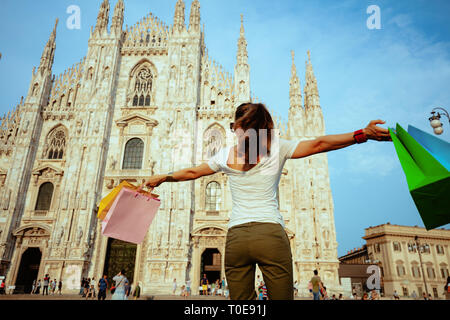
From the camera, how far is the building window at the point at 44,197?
20.7m

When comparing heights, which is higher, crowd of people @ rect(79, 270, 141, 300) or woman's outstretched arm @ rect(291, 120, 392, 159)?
woman's outstretched arm @ rect(291, 120, 392, 159)

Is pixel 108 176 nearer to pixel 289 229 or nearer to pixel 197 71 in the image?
pixel 197 71

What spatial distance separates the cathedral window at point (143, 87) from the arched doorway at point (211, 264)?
1162 centimetres

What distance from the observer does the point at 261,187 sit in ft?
7.04

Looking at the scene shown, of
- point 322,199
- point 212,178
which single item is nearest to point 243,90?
point 212,178

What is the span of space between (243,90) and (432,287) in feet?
127

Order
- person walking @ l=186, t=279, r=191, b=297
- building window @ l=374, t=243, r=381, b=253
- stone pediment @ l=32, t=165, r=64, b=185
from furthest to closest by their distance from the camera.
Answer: building window @ l=374, t=243, r=381, b=253 → stone pediment @ l=32, t=165, r=64, b=185 → person walking @ l=186, t=279, r=191, b=297

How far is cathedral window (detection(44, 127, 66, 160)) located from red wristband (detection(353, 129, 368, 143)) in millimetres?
23449

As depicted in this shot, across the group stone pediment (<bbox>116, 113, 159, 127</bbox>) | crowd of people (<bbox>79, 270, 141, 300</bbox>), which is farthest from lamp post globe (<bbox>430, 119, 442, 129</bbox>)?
stone pediment (<bbox>116, 113, 159, 127</bbox>)

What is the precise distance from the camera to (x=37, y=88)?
75.1 feet

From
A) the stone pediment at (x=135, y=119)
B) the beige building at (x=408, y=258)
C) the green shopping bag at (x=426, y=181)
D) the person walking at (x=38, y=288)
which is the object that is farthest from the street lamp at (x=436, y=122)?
the beige building at (x=408, y=258)

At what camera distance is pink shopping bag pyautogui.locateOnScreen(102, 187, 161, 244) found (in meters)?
2.92

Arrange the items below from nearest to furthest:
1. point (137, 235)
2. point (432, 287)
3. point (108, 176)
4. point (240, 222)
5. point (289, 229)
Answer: point (240, 222)
point (137, 235)
point (289, 229)
point (108, 176)
point (432, 287)

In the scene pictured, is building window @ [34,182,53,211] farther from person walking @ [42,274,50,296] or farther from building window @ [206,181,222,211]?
building window @ [206,181,222,211]
